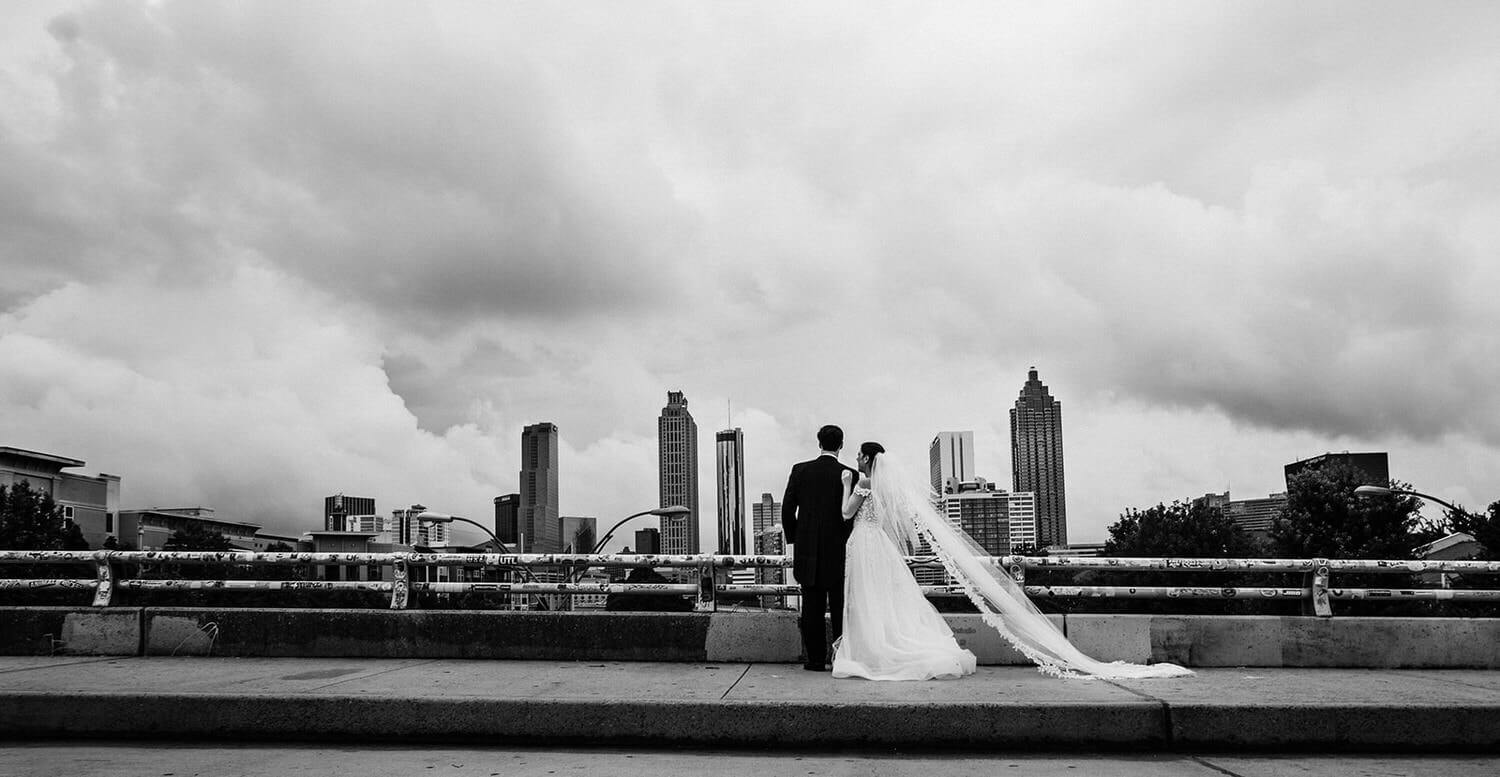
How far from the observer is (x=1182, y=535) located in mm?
58125

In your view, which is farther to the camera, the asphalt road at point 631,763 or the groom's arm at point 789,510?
the groom's arm at point 789,510

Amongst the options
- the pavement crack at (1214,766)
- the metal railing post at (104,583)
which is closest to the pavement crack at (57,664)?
the metal railing post at (104,583)

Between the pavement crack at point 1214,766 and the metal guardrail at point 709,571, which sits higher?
the metal guardrail at point 709,571

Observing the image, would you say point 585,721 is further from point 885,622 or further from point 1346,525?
point 1346,525

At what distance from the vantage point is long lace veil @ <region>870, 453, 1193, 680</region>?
8.17 meters

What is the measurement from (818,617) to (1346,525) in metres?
47.0

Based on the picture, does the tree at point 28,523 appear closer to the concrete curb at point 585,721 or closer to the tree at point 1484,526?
the concrete curb at point 585,721

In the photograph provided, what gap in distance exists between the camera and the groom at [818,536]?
28.3 feet

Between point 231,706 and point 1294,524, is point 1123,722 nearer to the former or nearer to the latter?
point 231,706

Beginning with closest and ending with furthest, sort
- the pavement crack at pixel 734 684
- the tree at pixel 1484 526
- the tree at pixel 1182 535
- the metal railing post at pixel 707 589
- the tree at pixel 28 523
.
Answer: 1. the pavement crack at pixel 734 684
2. the metal railing post at pixel 707 589
3. the tree at pixel 1484 526
4. the tree at pixel 1182 535
5. the tree at pixel 28 523

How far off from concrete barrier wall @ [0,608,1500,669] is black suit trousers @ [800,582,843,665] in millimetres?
338

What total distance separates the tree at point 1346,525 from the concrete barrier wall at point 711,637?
140ft

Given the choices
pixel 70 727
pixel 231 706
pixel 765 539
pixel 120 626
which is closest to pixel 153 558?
pixel 120 626

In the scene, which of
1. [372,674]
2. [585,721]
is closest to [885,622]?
[585,721]
